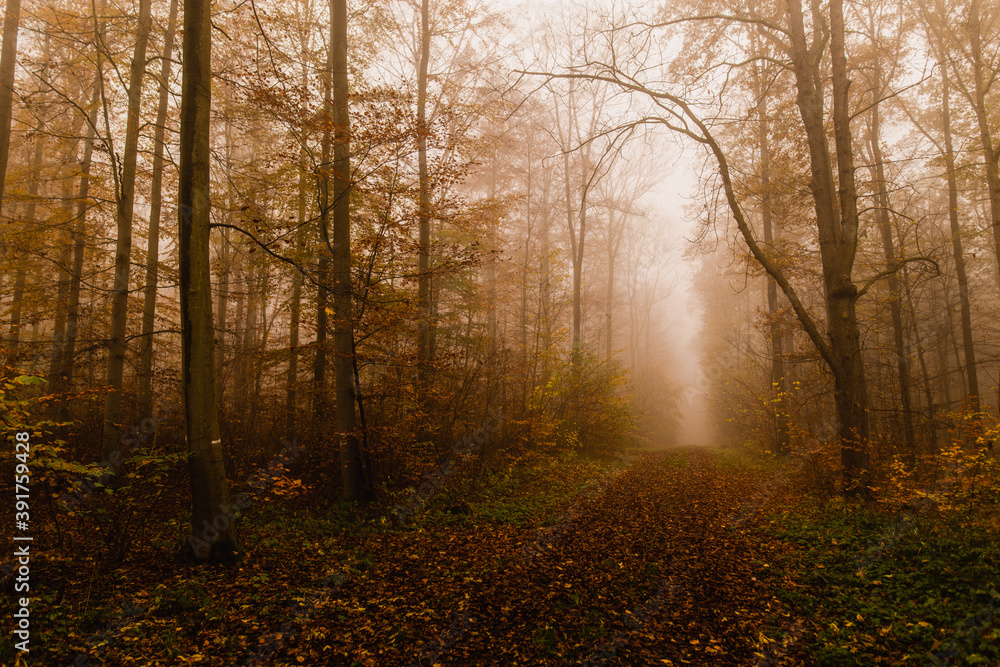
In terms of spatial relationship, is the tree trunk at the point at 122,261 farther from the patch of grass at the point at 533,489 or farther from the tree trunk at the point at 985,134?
the tree trunk at the point at 985,134

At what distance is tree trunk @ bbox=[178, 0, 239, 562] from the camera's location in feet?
14.4

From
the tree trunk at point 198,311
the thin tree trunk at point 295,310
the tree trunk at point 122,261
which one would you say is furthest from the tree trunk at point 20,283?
the thin tree trunk at point 295,310

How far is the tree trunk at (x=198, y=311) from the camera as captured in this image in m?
4.39

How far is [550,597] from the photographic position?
13.4 ft

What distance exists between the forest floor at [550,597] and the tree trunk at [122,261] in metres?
3.20

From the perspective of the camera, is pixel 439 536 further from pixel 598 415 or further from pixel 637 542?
pixel 598 415

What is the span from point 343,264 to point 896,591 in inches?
287

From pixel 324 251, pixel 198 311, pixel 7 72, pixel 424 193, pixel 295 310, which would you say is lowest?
pixel 198 311

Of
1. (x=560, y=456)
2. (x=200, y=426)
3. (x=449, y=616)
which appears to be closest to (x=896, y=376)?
(x=560, y=456)

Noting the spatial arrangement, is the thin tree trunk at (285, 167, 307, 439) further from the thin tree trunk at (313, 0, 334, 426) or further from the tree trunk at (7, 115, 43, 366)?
the tree trunk at (7, 115, 43, 366)

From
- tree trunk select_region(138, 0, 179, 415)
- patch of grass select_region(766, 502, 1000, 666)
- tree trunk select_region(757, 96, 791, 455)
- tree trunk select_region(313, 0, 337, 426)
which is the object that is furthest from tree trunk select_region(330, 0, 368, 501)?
tree trunk select_region(757, 96, 791, 455)

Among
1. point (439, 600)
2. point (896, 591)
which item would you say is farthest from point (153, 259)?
point (896, 591)

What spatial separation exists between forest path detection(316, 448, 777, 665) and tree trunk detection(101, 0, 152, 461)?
495 centimetres

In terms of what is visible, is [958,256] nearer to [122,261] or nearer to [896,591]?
[896,591]
